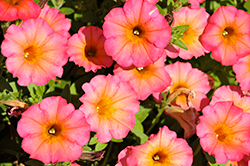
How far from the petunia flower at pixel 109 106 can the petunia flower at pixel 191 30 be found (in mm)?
778

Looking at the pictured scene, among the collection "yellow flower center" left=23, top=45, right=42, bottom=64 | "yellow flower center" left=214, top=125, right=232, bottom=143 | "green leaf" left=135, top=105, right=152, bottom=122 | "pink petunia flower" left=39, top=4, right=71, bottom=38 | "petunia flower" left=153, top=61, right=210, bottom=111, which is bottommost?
"yellow flower center" left=214, top=125, right=232, bottom=143

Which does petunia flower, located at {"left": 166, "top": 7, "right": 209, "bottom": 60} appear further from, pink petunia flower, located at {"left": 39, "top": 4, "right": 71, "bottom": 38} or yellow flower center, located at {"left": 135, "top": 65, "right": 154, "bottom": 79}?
pink petunia flower, located at {"left": 39, "top": 4, "right": 71, "bottom": 38}

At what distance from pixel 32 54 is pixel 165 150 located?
1514 millimetres

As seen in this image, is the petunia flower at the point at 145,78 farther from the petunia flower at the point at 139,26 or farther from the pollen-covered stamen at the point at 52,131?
the pollen-covered stamen at the point at 52,131

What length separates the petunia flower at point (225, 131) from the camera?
2477 mm

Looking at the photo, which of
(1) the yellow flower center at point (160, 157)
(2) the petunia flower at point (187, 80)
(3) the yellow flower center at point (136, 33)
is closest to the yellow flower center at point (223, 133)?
(2) the petunia flower at point (187, 80)

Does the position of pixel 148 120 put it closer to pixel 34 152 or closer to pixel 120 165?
pixel 120 165

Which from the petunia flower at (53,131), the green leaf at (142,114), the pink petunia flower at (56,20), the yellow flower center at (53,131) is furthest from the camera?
the green leaf at (142,114)

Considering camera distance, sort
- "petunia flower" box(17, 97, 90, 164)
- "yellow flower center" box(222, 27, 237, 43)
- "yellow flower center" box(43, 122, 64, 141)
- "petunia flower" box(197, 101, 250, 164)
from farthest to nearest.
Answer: "yellow flower center" box(222, 27, 237, 43), "petunia flower" box(197, 101, 250, 164), "yellow flower center" box(43, 122, 64, 141), "petunia flower" box(17, 97, 90, 164)

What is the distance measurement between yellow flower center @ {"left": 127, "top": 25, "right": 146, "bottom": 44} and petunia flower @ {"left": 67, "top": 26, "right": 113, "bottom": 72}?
293 mm

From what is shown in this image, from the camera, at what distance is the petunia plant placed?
2.22 metres

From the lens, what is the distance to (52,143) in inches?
86.7

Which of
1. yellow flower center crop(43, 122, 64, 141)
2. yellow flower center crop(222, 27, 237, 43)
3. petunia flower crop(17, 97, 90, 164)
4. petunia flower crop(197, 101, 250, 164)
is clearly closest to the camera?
petunia flower crop(17, 97, 90, 164)

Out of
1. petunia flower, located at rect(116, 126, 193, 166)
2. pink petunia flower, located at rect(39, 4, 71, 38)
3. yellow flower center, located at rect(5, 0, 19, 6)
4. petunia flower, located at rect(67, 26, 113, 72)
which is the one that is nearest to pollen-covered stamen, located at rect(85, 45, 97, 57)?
petunia flower, located at rect(67, 26, 113, 72)
